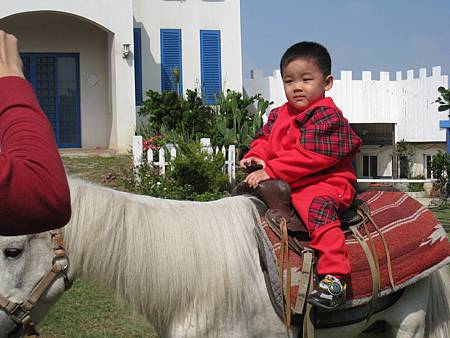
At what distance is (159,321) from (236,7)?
1400cm

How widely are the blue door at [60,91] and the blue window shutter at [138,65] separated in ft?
4.67

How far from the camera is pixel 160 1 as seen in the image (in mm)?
15430

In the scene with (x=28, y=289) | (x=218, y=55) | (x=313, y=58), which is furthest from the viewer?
(x=218, y=55)

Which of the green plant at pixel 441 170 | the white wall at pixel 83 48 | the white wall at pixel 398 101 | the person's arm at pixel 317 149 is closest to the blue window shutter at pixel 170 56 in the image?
the white wall at pixel 83 48

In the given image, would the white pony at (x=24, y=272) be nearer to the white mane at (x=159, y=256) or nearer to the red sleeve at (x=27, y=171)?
the white mane at (x=159, y=256)

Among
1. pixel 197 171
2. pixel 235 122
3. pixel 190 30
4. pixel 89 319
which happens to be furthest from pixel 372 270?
pixel 190 30

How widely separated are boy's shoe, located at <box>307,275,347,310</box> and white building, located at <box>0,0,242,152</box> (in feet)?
39.0

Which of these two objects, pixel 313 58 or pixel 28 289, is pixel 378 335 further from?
pixel 28 289

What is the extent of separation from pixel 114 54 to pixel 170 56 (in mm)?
1951

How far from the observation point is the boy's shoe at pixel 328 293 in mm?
2338

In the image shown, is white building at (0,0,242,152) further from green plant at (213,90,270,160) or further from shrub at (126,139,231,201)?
shrub at (126,139,231,201)

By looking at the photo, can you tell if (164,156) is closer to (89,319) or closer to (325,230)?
(89,319)

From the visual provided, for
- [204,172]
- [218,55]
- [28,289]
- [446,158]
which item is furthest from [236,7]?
[28,289]

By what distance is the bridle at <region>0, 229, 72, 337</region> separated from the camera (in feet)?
6.62
